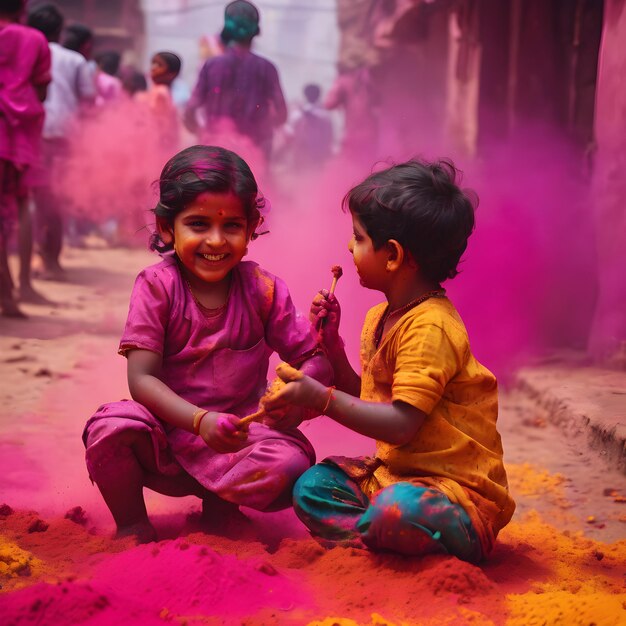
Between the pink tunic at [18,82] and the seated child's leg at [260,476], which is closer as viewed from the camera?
the seated child's leg at [260,476]

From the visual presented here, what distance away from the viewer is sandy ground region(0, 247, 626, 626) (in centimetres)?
207

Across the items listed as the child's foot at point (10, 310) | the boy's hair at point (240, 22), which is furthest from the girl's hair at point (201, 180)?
the boy's hair at point (240, 22)

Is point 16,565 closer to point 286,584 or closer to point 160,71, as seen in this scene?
point 286,584

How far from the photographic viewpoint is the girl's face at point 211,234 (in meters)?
2.64

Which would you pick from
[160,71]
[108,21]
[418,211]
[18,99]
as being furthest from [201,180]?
[108,21]

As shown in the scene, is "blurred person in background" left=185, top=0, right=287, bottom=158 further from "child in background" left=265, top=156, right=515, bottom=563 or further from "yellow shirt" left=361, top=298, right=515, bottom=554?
"yellow shirt" left=361, top=298, right=515, bottom=554

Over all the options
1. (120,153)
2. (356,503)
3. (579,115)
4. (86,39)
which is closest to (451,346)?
(356,503)

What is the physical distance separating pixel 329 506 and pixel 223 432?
41 cm

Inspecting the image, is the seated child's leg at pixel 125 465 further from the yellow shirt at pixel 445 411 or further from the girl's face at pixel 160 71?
the girl's face at pixel 160 71

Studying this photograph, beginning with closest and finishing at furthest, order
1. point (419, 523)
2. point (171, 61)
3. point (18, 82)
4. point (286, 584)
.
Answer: point (286, 584)
point (419, 523)
point (18, 82)
point (171, 61)

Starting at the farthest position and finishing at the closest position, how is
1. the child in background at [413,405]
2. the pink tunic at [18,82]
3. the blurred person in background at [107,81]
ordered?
the blurred person in background at [107,81] < the pink tunic at [18,82] < the child in background at [413,405]

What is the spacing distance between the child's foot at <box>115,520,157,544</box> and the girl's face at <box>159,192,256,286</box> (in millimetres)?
727

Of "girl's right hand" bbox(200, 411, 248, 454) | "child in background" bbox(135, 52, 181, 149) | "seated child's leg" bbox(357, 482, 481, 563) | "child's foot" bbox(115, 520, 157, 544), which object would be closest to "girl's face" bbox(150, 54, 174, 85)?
"child in background" bbox(135, 52, 181, 149)

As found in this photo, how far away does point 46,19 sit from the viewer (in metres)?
6.90
